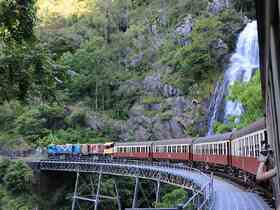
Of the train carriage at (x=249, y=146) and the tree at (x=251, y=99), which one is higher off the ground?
the tree at (x=251, y=99)

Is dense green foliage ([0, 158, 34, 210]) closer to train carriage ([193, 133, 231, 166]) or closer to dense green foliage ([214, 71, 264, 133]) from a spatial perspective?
train carriage ([193, 133, 231, 166])

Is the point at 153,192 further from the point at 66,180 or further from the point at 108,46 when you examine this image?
the point at 108,46

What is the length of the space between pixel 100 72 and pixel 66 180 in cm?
2349

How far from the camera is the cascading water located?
37.0 m

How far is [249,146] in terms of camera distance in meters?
14.2

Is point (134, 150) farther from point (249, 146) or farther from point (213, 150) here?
point (249, 146)

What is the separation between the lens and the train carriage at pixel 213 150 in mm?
19578

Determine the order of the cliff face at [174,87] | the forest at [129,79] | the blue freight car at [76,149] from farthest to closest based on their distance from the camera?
the cliff face at [174,87], the blue freight car at [76,149], the forest at [129,79]

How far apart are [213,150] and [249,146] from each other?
23.2ft

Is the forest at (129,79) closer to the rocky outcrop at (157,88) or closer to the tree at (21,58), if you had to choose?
the rocky outcrop at (157,88)

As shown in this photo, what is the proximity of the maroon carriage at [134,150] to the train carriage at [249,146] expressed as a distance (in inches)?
545

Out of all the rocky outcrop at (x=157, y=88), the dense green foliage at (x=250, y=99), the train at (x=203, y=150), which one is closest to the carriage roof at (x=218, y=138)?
the train at (x=203, y=150)

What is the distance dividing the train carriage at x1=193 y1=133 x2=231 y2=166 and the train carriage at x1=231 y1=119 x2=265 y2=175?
1.29 m

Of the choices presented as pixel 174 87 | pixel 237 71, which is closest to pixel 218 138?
pixel 237 71
